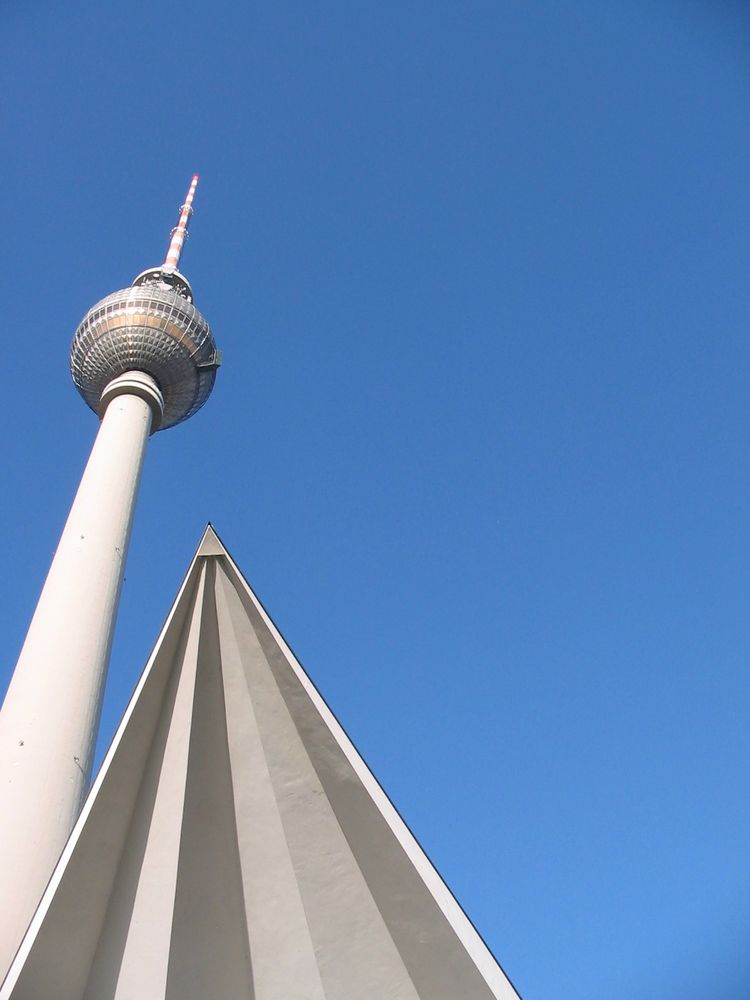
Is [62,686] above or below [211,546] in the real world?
above

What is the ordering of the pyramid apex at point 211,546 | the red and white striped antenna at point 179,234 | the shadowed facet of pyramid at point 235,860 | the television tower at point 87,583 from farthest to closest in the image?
the red and white striped antenna at point 179,234 < the television tower at point 87,583 < the pyramid apex at point 211,546 < the shadowed facet of pyramid at point 235,860

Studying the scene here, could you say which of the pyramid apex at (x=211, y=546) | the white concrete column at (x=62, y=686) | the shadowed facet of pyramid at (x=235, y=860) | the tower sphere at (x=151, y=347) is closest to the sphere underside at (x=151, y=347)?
the tower sphere at (x=151, y=347)

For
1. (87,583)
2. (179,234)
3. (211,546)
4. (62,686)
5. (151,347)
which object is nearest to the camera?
(211,546)

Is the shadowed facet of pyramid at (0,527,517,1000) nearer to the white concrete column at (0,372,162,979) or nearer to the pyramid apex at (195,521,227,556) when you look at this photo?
the pyramid apex at (195,521,227,556)

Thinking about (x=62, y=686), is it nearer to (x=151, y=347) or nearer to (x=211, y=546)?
(x=211, y=546)

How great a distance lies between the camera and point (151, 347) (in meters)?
25.5

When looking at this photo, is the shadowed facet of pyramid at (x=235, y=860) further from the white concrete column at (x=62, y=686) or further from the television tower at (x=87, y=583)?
the television tower at (x=87, y=583)

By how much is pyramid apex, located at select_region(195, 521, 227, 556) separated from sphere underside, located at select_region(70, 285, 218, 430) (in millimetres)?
16403

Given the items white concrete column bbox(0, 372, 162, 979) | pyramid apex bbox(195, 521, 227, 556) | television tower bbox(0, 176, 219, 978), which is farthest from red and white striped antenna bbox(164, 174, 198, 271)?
pyramid apex bbox(195, 521, 227, 556)

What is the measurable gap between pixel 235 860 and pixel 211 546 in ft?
11.5

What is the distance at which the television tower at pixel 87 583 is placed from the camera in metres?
12.3

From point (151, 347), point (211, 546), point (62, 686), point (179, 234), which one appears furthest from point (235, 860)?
point (179, 234)

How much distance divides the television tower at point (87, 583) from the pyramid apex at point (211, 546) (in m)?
5.46

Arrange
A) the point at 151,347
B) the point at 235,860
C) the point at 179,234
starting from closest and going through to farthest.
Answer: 1. the point at 235,860
2. the point at 151,347
3. the point at 179,234
